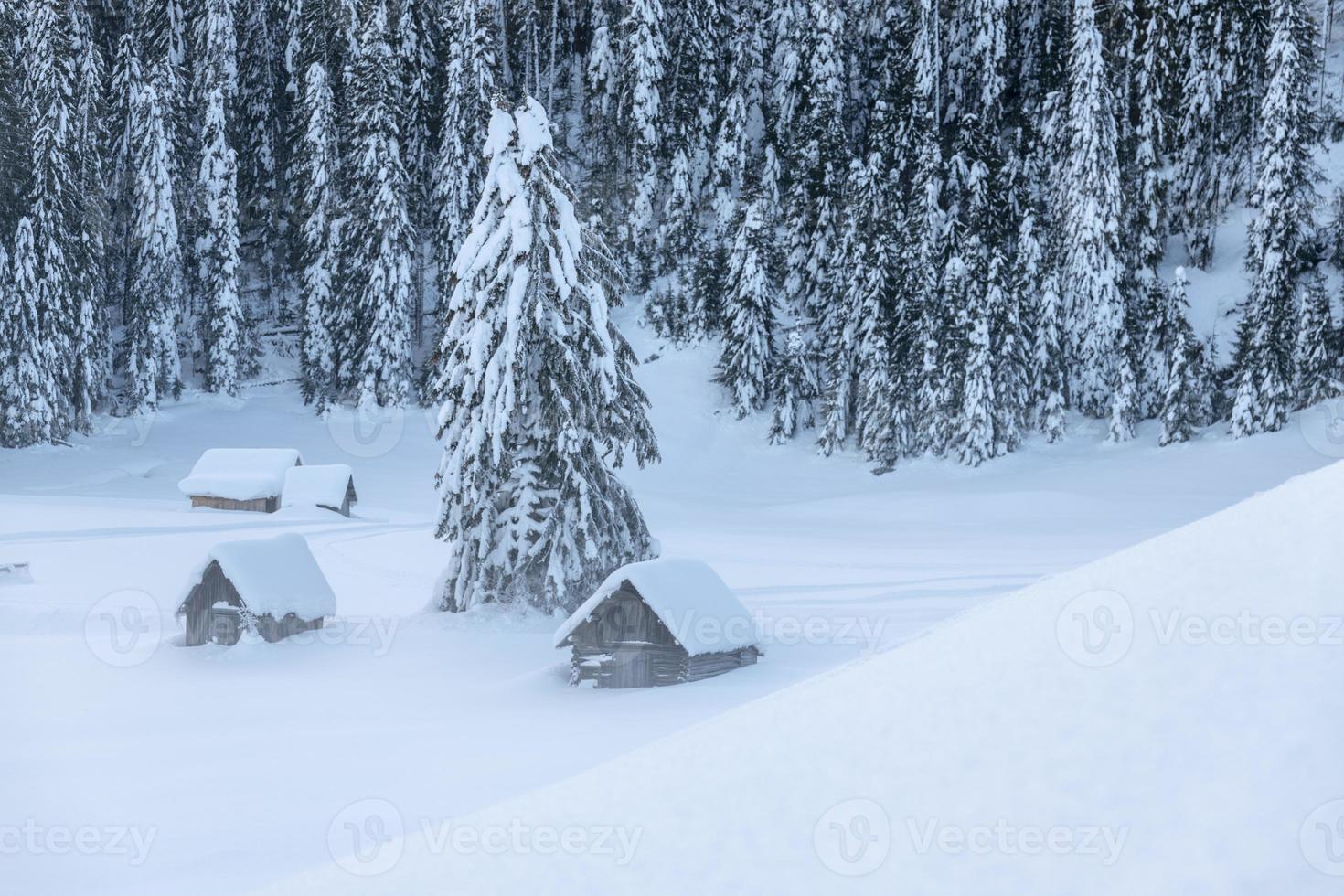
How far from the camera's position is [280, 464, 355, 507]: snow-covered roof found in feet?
99.3

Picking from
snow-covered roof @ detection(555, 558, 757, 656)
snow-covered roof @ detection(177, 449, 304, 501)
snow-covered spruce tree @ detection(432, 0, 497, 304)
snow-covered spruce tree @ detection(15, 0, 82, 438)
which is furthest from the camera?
snow-covered spruce tree @ detection(432, 0, 497, 304)

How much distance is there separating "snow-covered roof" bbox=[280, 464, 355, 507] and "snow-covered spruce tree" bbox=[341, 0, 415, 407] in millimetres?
10634

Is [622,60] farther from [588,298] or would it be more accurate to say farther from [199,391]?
[588,298]

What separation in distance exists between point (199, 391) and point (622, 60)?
2419cm

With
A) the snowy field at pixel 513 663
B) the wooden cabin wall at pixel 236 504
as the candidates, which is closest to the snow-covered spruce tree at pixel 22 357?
the snowy field at pixel 513 663

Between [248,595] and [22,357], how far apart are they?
86.2ft

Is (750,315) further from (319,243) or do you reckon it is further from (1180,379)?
(319,243)

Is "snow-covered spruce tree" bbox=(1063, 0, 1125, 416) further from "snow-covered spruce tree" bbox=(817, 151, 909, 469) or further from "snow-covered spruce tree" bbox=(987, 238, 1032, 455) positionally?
"snow-covered spruce tree" bbox=(817, 151, 909, 469)

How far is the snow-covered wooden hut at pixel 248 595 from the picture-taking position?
16109mm

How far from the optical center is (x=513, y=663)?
15438 millimetres

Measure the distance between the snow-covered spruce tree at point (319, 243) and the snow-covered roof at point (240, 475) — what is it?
10608mm

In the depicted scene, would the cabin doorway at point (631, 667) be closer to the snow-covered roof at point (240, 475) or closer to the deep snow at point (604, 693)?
the deep snow at point (604, 693)

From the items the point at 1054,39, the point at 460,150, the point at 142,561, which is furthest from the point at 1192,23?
the point at 142,561

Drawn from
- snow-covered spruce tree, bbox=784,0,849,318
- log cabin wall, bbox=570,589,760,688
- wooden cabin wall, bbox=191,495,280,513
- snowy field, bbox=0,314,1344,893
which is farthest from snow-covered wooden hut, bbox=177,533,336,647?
snow-covered spruce tree, bbox=784,0,849,318
